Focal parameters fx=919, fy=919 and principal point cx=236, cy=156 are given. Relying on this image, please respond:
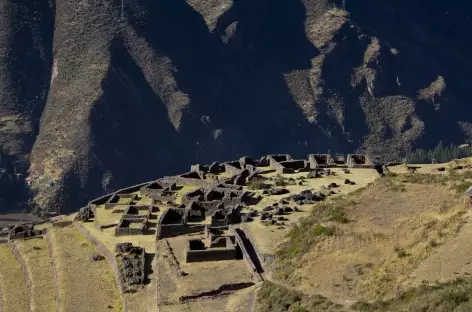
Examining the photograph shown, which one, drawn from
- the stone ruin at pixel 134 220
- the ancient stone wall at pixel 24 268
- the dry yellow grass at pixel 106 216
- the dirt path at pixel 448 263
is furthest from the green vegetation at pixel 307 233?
the dry yellow grass at pixel 106 216

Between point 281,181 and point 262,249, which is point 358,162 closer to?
point 281,181

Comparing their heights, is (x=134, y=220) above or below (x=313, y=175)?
below

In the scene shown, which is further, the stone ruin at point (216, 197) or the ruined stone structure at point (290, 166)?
the ruined stone structure at point (290, 166)

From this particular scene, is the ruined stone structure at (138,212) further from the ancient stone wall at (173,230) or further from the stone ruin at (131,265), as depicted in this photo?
the stone ruin at (131,265)

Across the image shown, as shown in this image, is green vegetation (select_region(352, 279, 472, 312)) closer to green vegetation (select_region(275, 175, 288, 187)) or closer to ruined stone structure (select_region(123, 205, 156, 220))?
ruined stone structure (select_region(123, 205, 156, 220))

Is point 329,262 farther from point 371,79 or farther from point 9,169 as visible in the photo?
point 371,79

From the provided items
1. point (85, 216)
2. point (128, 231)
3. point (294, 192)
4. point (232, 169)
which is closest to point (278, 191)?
point (294, 192)

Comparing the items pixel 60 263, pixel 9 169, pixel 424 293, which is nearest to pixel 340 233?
pixel 424 293
